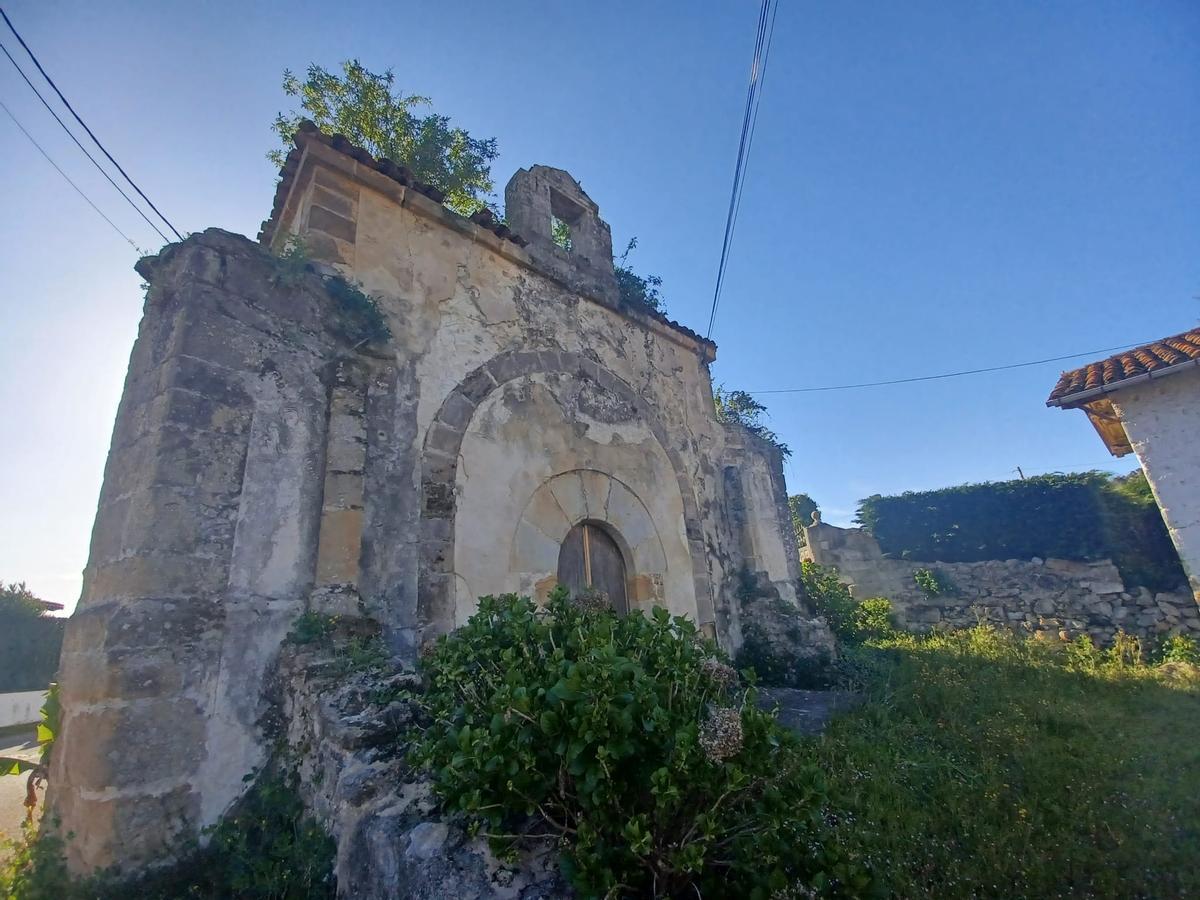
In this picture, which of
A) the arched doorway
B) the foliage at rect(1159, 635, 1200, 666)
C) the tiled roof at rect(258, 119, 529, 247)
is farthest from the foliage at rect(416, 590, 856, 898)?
the foliage at rect(1159, 635, 1200, 666)

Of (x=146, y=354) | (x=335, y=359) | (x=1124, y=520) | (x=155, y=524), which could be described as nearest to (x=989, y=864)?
(x=155, y=524)

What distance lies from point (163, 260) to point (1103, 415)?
1101cm

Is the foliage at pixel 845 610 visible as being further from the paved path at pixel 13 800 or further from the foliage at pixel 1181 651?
the paved path at pixel 13 800

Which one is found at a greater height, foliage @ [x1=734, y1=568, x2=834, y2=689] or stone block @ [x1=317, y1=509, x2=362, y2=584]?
stone block @ [x1=317, y1=509, x2=362, y2=584]

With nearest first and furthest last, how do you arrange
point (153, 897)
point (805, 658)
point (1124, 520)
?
point (153, 897), point (805, 658), point (1124, 520)

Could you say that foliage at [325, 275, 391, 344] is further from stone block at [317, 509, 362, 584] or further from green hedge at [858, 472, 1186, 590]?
green hedge at [858, 472, 1186, 590]

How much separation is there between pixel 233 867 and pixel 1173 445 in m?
10.1

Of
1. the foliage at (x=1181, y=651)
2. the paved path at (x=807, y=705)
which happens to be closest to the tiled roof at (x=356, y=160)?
the paved path at (x=807, y=705)

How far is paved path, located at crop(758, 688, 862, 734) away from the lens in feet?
14.8

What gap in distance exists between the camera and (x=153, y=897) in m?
2.37

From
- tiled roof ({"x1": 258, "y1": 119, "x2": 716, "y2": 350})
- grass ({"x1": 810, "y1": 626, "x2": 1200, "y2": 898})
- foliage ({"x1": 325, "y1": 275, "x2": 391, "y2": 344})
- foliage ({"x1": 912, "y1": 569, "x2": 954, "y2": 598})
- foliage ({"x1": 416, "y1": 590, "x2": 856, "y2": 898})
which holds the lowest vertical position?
grass ({"x1": 810, "y1": 626, "x2": 1200, "y2": 898})

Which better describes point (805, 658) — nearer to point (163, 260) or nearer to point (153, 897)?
point (153, 897)

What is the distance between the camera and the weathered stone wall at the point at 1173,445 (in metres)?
6.77

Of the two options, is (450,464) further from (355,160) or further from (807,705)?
(807,705)
